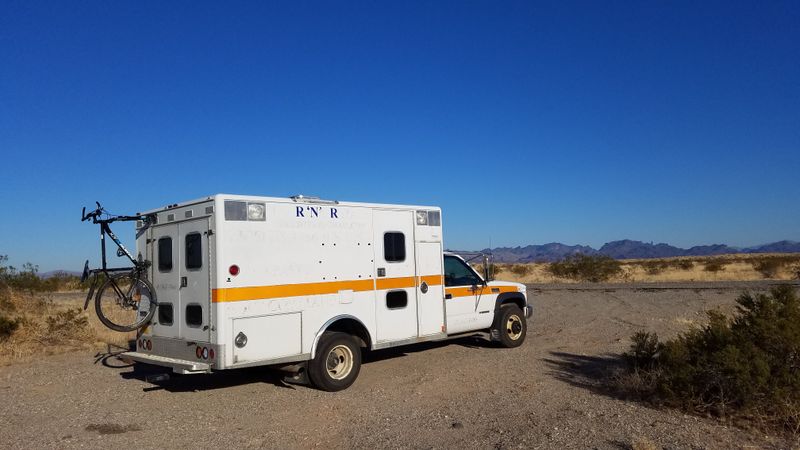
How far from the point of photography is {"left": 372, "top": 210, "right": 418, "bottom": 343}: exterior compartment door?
908 centimetres

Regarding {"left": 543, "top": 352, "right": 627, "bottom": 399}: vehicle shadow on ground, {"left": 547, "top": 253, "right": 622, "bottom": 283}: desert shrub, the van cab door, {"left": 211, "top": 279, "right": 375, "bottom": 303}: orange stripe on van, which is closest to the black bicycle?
{"left": 211, "top": 279, "right": 375, "bottom": 303}: orange stripe on van

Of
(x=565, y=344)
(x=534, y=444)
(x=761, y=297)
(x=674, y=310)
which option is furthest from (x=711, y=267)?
(x=534, y=444)

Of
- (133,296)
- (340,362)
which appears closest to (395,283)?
(340,362)

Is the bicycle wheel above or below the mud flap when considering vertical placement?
above

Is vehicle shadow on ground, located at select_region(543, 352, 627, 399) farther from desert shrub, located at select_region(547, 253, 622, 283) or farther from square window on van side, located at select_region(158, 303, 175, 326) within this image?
desert shrub, located at select_region(547, 253, 622, 283)

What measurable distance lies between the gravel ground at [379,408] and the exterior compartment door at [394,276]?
768mm

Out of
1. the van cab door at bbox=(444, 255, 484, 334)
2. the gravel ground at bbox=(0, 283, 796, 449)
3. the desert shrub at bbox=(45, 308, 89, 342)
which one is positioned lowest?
the gravel ground at bbox=(0, 283, 796, 449)

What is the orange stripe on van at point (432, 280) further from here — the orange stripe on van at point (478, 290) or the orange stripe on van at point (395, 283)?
the orange stripe on van at point (478, 290)

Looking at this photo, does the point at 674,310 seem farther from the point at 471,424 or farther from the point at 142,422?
the point at 142,422

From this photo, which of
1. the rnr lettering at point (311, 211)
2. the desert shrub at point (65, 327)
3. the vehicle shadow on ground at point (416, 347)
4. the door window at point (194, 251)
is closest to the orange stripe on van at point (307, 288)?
the door window at point (194, 251)

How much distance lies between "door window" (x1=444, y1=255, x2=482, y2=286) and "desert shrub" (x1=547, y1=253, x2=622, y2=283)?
94.2ft

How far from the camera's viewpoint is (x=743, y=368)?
6.31 meters

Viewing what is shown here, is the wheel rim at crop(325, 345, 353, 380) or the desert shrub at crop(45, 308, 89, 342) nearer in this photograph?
the wheel rim at crop(325, 345, 353, 380)

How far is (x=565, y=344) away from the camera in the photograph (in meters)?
11.8
